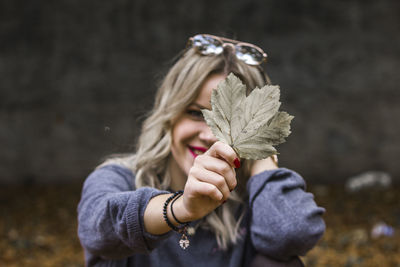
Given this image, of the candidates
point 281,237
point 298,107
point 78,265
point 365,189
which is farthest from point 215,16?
point 281,237

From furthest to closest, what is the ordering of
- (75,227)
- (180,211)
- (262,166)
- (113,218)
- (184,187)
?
(75,227)
(262,166)
(184,187)
(113,218)
(180,211)

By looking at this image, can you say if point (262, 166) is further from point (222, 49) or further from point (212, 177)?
point (212, 177)

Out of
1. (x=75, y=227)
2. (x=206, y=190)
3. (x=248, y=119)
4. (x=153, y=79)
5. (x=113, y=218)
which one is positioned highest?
(x=248, y=119)

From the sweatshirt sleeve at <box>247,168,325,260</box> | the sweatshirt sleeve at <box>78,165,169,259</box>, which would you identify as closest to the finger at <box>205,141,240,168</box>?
the sweatshirt sleeve at <box>78,165,169,259</box>

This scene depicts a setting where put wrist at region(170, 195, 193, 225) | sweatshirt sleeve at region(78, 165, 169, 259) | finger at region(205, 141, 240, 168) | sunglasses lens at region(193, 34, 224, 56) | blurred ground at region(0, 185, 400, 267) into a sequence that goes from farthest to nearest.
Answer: blurred ground at region(0, 185, 400, 267)
sunglasses lens at region(193, 34, 224, 56)
sweatshirt sleeve at region(78, 165, 169, 259)
wrist at region(170, 195, 193, 225)
finger at region(205, 141, 240, 168)

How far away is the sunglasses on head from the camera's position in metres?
1.53

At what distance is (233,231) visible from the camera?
1649 mm

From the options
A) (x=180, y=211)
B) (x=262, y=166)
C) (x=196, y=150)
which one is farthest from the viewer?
(x=262, y=166)

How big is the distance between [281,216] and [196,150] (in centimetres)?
42

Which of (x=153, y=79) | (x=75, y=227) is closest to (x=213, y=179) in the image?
(x=75, y=227)

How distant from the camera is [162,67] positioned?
15.8 ft

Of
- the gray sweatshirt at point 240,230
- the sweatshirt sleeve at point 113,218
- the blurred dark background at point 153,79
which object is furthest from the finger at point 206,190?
the blurred dark background at point 153,79

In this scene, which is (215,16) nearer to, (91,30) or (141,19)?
(141,19)

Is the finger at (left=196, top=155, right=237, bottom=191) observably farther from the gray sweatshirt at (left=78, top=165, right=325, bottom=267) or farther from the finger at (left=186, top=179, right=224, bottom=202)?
the gray sweatshirt at (left=78, top=165, right=325, bottom=267)
